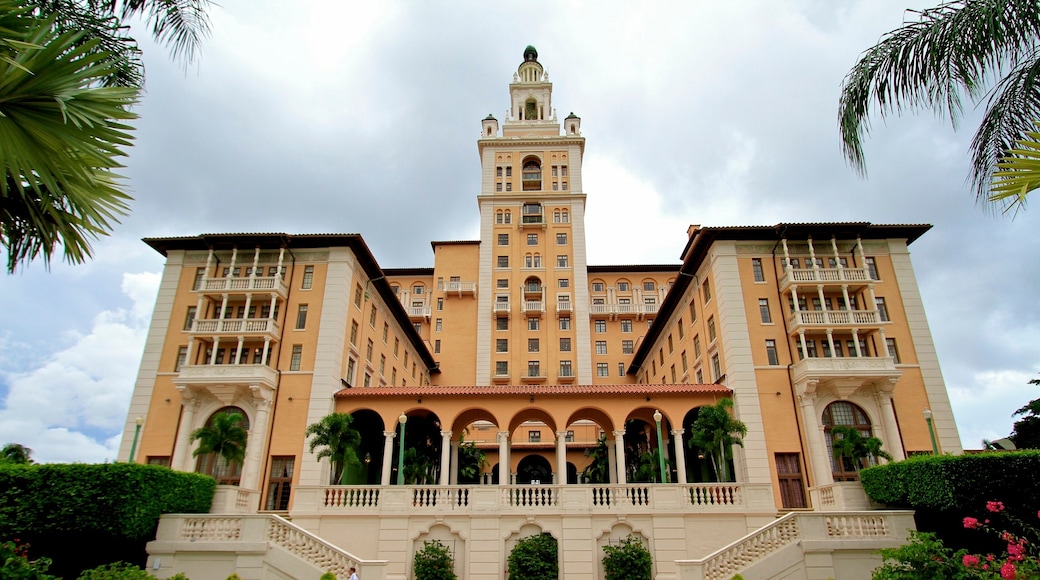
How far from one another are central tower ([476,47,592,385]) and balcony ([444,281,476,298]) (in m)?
1.37

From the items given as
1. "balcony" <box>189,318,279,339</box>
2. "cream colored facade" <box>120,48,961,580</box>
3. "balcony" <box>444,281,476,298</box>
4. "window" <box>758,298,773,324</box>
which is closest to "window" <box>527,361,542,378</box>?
"balcony" <box>444,281,476,298</box>

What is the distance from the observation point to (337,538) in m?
23.2

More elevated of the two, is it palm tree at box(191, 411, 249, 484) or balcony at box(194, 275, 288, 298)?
balcony at box(194, 275, 288, 298)

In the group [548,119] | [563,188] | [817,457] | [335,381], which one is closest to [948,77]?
[817,457]

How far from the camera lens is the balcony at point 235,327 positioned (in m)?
29.6

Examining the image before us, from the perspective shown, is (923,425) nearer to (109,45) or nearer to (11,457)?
(109,45)

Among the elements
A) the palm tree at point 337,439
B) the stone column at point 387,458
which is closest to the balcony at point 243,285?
the palm tree at point 337,439

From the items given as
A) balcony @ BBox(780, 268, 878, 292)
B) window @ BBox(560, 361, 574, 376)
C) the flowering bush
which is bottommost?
the flowering bush

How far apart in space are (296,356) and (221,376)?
3.70 metres

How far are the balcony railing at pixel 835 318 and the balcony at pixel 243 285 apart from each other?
2739 cm

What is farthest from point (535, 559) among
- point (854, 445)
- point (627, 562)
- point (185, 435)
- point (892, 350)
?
point (892, 350)

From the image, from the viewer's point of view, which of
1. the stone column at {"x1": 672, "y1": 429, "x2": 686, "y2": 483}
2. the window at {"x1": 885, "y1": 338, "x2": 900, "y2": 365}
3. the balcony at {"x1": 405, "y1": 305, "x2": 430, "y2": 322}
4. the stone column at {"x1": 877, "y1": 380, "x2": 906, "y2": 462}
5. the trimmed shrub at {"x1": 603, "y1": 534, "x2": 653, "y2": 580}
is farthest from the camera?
the balcony at {"x1": 405, "y1": 305, "x2": 430, "y2": 322}

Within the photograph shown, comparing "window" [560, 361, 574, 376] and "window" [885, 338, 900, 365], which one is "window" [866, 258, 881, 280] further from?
"window" [560, 361, 574, 376]

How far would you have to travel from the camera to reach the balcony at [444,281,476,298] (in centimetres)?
5728
